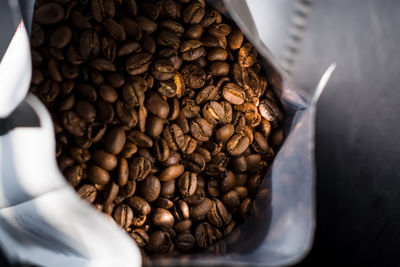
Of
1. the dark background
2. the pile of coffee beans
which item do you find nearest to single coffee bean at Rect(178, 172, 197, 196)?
the pile of coffee beans

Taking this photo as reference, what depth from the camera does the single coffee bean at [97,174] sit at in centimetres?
75

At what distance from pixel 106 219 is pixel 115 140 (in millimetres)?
189

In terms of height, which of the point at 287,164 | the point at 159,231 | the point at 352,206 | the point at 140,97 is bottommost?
the point at 352,206

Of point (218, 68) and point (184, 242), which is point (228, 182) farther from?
point (218, 68)

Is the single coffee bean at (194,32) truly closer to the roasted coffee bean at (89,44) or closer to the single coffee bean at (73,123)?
the roasted coffee bean at (89,44)

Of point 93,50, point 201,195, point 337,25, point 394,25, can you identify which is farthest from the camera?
point 337,25

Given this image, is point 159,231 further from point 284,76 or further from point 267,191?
point 284,76

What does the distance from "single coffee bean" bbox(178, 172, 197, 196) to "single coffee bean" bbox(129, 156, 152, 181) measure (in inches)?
3.4

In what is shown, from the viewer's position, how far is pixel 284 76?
0.78 m

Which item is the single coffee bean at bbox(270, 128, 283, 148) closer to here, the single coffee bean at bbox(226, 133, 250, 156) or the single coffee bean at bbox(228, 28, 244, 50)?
the single coffee bean at bbox(226, 133, 250, 156)

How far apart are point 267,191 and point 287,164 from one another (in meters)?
0.09

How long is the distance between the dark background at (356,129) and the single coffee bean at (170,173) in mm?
616

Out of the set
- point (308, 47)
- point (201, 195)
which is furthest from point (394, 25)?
point (201, 195)

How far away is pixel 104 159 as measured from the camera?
754 millimetres
